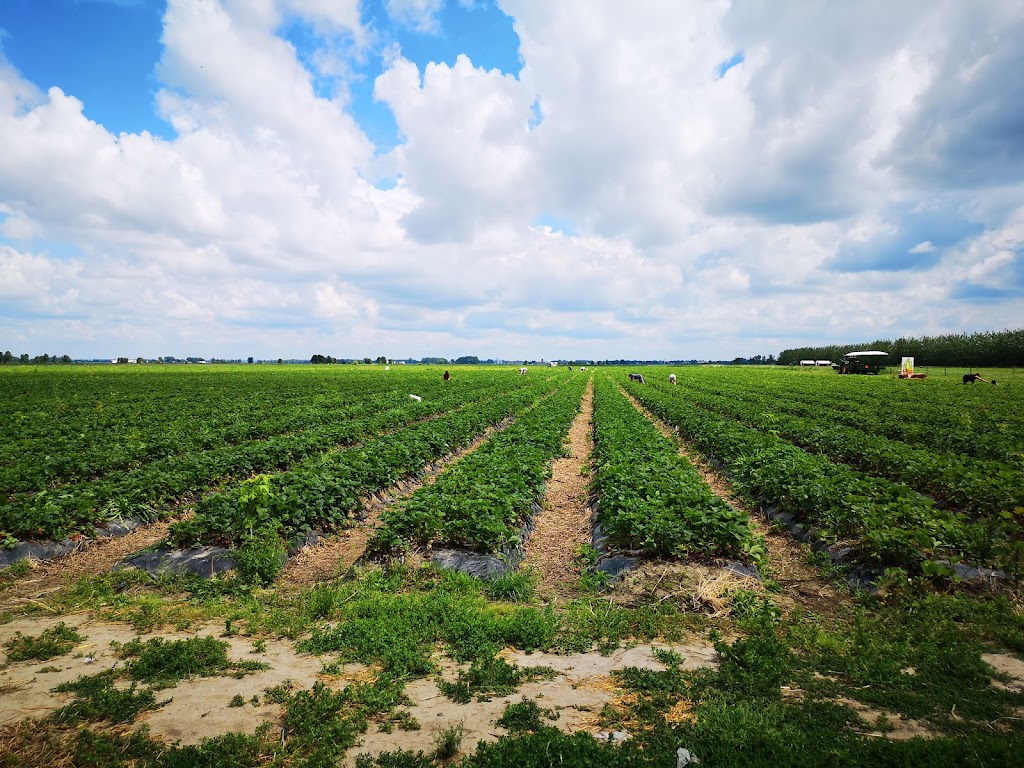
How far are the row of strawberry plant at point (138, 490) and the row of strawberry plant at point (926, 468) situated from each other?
56.2 feet

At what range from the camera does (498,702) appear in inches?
190

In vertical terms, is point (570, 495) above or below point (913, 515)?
below

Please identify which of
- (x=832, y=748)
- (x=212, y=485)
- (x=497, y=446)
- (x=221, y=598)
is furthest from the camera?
(x=497, y=446)

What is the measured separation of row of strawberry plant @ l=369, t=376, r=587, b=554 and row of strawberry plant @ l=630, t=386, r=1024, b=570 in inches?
220

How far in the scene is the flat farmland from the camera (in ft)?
13.9

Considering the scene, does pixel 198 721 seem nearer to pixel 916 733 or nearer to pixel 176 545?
pixel 176 545

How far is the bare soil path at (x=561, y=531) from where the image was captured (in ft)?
27.5

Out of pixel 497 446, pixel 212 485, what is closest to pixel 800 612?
pixel 497 446

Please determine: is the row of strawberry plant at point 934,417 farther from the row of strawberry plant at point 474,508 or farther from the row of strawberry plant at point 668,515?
the row of strawberry plant at point 474,508

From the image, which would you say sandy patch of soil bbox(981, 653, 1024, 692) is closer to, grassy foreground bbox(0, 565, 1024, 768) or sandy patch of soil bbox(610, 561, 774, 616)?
grassy foreground bbox(0, 565, 1024, 768)

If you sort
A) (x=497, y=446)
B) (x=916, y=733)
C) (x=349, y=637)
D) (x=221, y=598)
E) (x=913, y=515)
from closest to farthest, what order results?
(x=916, y=733), (x=349, y=637), (x=221, y=598), (x=913, y=515), (x=497, y=446)

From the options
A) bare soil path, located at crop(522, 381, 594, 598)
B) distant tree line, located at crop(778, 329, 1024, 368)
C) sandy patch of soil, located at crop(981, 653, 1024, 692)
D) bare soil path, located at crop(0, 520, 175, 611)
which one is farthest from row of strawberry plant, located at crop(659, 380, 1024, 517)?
distant tree line, located at crop(778, 329, 1024, 368)

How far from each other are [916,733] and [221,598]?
8.40 m

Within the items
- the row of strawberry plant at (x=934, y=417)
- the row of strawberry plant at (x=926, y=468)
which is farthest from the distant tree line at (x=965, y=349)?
the row of strawberry plant at (x=926, y=468)
